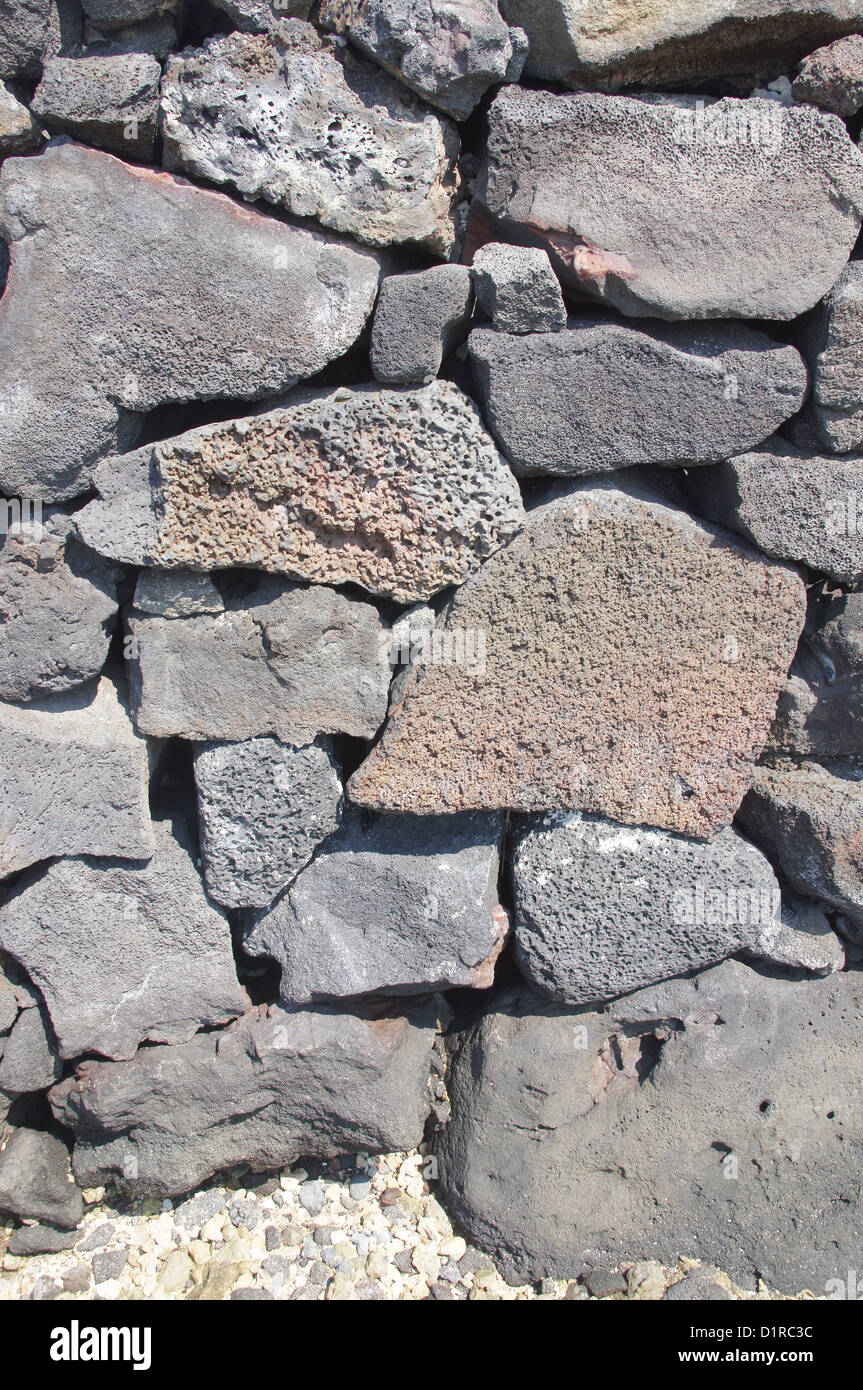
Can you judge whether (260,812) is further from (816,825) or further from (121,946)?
(816,825)

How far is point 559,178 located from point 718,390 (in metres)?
0.55

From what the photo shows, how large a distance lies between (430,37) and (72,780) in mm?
1724

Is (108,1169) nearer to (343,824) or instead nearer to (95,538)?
(343,824)

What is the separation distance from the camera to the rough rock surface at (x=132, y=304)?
5.64 feet

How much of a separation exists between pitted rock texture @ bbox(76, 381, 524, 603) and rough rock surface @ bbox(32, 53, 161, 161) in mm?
598

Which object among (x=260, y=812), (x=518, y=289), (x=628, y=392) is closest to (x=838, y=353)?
(x=628, y=392)

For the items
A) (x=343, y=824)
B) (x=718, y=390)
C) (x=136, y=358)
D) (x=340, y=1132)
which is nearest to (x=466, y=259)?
(x=718, y=390)

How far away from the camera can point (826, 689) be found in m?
2.25

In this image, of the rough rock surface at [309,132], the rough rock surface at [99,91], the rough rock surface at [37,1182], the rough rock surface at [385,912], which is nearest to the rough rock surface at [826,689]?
the rough rock surface at [385,912]

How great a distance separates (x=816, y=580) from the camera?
2240 mm

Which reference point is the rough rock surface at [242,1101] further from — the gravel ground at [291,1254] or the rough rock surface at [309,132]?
the rough rock surface at [309,132]

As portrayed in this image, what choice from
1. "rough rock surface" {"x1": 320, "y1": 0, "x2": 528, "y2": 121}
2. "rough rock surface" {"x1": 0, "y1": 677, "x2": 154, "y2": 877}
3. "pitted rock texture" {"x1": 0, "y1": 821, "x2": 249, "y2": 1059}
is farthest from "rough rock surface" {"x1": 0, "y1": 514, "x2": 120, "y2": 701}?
"rough rock surface" {"x1": 320, "y1": 0, "x2": 528, "y2": 121}

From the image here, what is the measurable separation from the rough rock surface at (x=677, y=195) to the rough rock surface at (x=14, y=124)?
911 millimetres

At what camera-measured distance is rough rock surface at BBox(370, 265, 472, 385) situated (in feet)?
5.81
